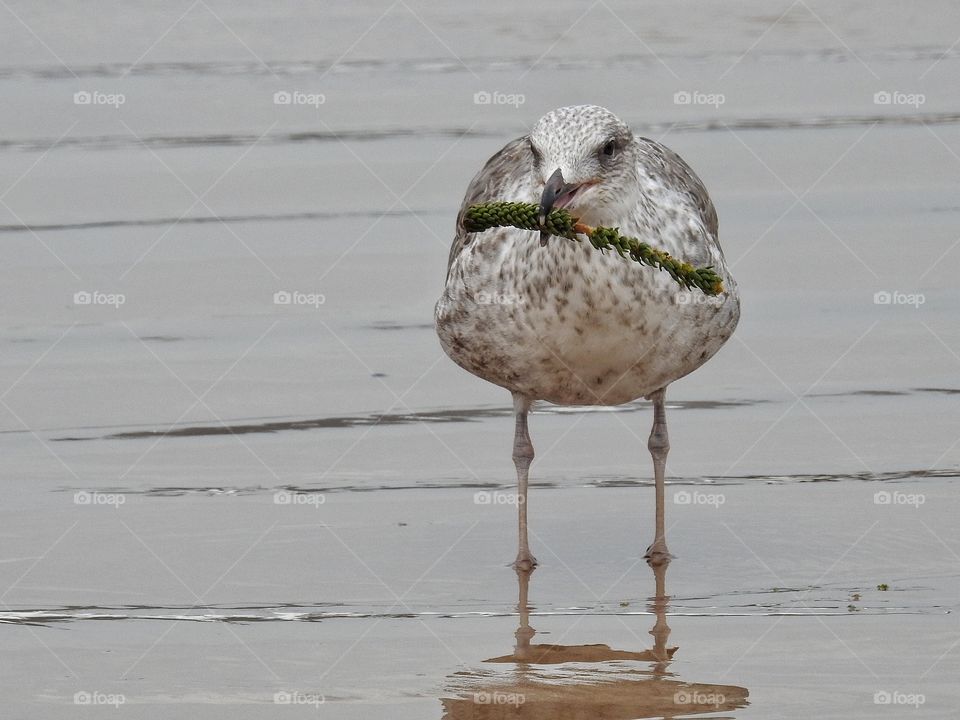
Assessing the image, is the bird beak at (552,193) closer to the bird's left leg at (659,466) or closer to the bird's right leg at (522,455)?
the bird's right leg at (522,455)

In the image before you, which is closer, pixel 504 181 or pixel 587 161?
pixel 587 161

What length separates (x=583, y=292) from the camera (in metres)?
7.25

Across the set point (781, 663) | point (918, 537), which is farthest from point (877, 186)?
point (781, 663)

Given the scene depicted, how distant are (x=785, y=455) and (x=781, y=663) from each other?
2.48 meters

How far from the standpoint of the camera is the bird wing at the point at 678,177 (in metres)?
8.05

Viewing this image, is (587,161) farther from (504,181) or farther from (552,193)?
(504,181)

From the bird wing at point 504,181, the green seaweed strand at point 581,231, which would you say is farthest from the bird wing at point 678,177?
the green seaweed strand at point 581,231

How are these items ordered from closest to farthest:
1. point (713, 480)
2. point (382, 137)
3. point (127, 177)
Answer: point (713, 480)
point (127, 177)
point (382, 137)

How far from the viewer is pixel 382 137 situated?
1520cm

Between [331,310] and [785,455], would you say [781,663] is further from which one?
[331,310]

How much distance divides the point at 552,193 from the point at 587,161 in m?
0.44

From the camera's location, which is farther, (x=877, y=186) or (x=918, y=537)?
(x=877, y=186)

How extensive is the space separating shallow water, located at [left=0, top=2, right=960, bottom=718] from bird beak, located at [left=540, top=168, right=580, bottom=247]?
1.40 m

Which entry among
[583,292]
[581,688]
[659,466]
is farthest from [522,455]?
[581,688]
